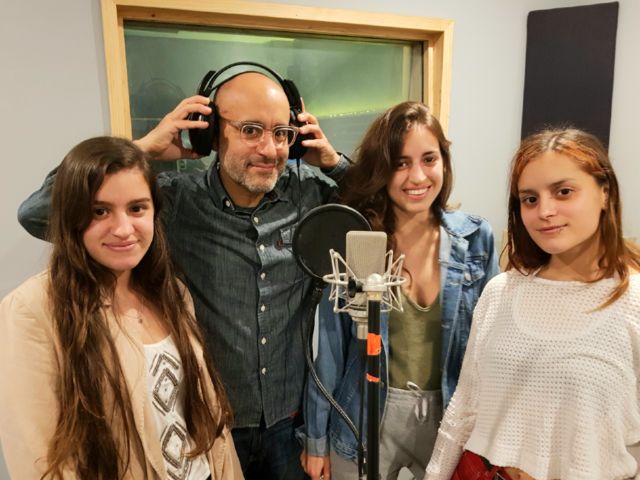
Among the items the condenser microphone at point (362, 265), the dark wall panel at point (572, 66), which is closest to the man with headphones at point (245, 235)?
the condenser microphone at point (362, 265)

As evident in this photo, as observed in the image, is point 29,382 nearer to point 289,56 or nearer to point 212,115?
point 212,115

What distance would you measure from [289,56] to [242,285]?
1.17m

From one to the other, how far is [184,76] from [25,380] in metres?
1.37

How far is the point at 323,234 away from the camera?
843mm

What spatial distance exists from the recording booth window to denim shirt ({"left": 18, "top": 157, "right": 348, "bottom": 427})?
0.60 metres

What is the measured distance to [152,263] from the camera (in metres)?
1.22

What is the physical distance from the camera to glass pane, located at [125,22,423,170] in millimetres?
1896

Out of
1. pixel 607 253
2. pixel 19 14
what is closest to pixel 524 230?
pixel 607 253

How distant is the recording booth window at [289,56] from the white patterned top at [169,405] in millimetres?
994

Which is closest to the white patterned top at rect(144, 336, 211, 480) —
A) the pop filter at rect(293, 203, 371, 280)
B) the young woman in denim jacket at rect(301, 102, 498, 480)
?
the young woman in denim jacket at rect(301, 102, 498, 480)

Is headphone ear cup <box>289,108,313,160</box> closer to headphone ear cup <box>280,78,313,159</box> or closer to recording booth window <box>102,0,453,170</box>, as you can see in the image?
headphone ear cup <box>280,78,313,159</box>

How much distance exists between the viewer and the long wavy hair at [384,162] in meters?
1.36

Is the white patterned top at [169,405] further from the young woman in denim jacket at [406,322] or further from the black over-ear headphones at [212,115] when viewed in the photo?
the black over-ear headphones at [212,115]

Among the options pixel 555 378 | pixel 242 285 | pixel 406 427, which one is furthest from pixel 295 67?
pixel 555 378
